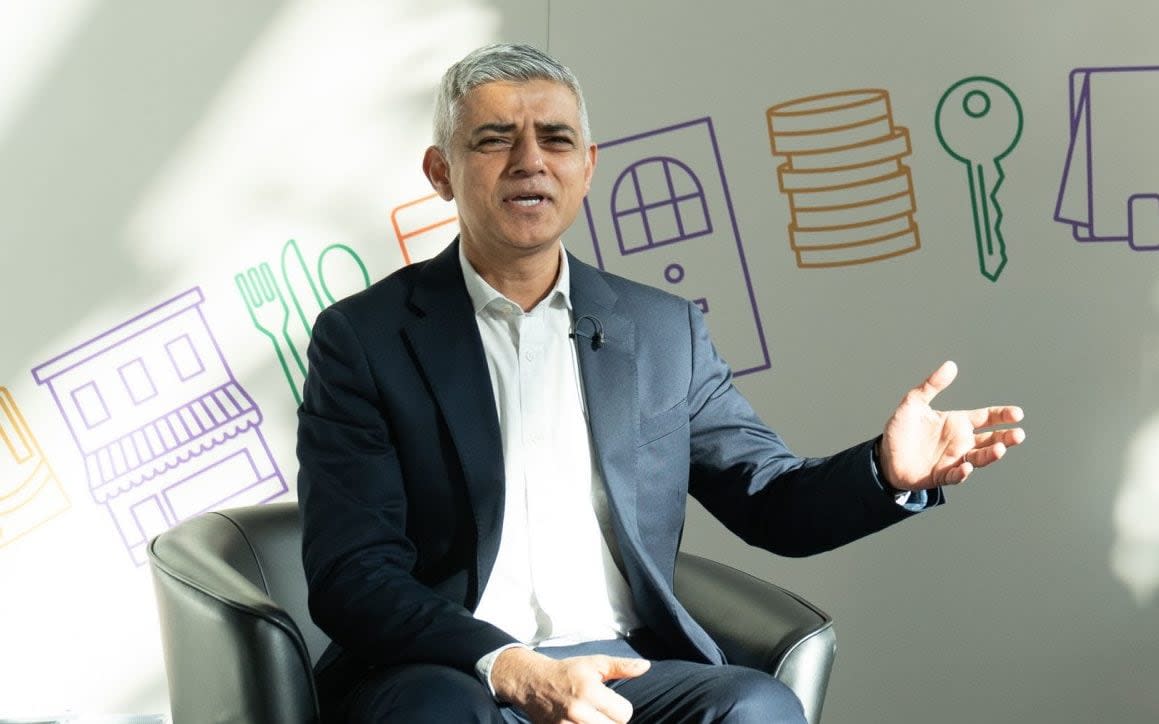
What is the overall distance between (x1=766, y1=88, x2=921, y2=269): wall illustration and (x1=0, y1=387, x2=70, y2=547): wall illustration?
5.43 ft

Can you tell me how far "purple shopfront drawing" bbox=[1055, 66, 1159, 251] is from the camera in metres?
3.17

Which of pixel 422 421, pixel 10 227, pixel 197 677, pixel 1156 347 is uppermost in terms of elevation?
pixel 10 227

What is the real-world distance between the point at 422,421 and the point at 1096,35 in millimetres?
1897

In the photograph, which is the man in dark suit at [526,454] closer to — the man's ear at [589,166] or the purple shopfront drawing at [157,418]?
the man's ear at [589,166]

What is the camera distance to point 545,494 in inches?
82.7

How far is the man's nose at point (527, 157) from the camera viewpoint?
210 cm

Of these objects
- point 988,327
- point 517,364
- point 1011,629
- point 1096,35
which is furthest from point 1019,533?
point 517,364

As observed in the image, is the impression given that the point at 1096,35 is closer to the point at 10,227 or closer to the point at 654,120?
the point at 654,120

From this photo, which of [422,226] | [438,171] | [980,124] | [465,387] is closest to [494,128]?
[438,171]

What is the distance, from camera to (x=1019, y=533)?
10.7ft

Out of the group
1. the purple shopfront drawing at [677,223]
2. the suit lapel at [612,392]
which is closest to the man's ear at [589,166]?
the suit lapel at [612,392]

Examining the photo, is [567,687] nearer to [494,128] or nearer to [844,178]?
[494,128]

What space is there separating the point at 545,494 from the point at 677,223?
122 cm

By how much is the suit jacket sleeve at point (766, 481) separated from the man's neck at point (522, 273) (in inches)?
10.2
